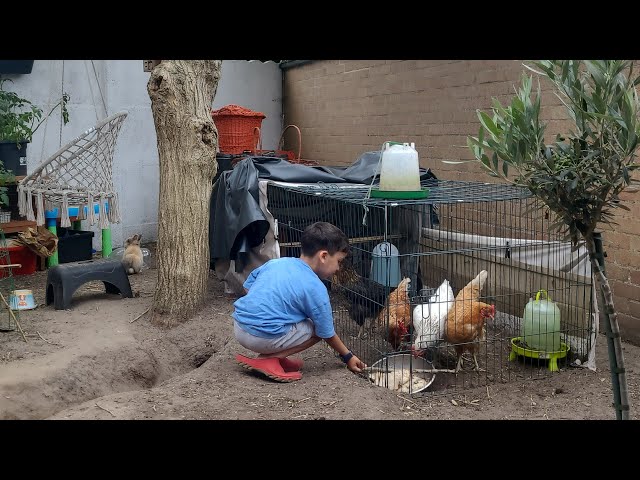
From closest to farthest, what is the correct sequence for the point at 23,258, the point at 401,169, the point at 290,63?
1. the point at 401,169
2. the point at 23,258
3. the point at 290,63

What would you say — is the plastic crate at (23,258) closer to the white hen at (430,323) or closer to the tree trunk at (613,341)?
the white hen at (430,323)

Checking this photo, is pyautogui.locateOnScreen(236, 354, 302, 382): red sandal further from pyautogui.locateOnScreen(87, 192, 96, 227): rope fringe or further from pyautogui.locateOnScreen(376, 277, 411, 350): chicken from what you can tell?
pyautogui.locateOnScreen(87, 192, 96, 227): rope fringe

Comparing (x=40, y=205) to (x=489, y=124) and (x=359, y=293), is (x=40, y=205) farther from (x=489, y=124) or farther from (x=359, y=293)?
(x=489, y=124)

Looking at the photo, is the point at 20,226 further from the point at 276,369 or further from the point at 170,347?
the point at 276,369

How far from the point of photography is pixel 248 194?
6160mm

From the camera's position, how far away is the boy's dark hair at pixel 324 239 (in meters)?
4.36

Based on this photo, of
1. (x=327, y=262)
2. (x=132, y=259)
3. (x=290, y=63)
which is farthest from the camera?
(x=290, y=63)

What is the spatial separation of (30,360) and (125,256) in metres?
2.87

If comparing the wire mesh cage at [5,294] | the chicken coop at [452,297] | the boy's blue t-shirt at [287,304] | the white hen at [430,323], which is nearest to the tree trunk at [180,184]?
the chicken coop at [452,297]

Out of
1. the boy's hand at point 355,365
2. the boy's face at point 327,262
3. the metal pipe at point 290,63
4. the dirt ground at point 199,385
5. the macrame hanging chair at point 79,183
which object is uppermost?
the metal pipe at point 290,63

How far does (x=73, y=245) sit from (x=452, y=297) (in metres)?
4.94

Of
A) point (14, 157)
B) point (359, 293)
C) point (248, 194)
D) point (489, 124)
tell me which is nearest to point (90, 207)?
point (14, 157)

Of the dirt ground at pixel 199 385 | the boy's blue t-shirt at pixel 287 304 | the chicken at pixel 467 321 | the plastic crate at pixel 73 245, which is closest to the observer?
the dirt ground at pixel 199 385

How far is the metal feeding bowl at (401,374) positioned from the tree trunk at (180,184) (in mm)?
2018
